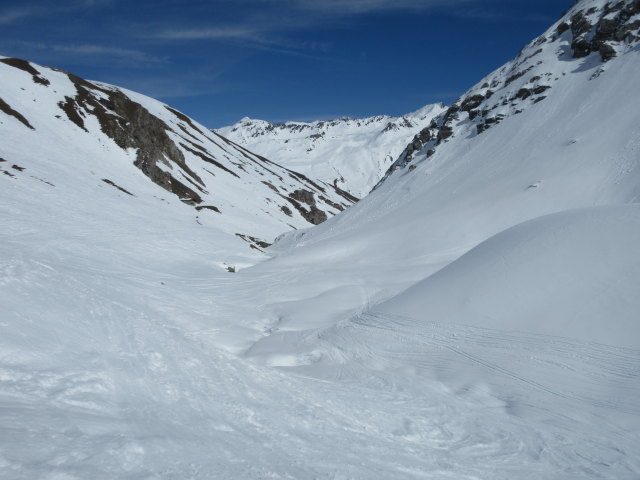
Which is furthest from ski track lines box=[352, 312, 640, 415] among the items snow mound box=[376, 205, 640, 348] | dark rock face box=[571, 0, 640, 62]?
dark rock face box=[571, 0, 640, 62]

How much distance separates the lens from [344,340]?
11602mm

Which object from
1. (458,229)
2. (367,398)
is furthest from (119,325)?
(458,229)

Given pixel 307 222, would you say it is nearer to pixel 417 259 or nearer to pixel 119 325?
pixel 417 259

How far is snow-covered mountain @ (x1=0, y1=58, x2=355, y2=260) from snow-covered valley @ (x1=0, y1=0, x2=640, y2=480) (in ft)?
22.0

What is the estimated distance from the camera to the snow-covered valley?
535 centimetres

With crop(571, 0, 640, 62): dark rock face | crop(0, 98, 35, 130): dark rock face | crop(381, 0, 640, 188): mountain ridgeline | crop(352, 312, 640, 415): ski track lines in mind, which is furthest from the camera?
crop(0, 98, 35, 130): dark rock face

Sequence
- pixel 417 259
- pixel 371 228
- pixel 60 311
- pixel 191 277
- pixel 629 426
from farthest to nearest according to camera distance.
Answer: pixel 371 228, pixel 417 259, pixel 191 277, pixel 60 311, pixel 629 426

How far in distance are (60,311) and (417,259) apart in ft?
52.8

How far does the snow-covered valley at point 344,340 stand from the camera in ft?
17.5

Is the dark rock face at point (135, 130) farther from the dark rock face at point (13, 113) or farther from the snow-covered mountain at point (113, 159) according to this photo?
the dark rock face at point (13, 113)

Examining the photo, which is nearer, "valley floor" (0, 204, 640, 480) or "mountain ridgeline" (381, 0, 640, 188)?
"valley floor" (0, 204, 640, 480)

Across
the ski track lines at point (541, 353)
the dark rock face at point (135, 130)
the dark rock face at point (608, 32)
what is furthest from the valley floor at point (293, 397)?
the dark rock face at point (135, 130)

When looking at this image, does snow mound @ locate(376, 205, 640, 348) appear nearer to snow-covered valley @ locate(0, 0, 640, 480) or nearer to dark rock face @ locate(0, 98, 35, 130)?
snow-covered valley @ locate(0, 0, 640, 480)

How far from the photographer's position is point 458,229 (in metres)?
22.9
